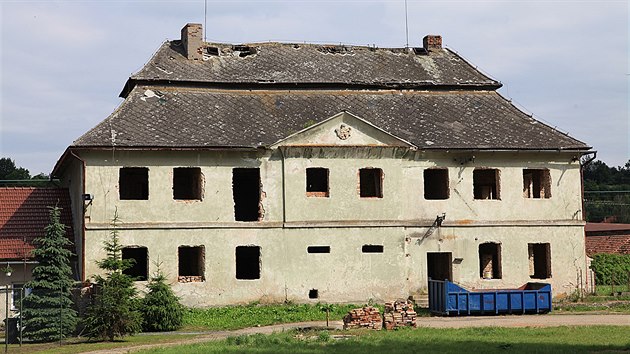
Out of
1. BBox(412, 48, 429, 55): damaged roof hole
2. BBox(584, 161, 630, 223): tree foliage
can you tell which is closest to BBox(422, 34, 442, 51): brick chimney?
BBox(412, 48, 429, 55): damaged roof hole

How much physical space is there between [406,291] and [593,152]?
9691 millimetres

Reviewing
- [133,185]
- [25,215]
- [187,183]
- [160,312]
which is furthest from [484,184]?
[25,215]

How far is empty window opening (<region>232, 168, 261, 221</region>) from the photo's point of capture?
118 ft

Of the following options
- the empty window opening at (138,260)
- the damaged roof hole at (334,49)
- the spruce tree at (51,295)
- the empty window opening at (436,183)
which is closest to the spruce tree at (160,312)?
the spruce tree at (51,295)

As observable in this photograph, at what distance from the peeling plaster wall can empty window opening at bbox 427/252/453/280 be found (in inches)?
12.0

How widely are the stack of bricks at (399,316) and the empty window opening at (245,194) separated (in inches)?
407

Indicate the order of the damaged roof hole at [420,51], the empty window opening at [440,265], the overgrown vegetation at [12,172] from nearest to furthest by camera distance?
the empty window opening at [440,265] < the damaged roof hole at [420,51] < the overgrown vegetation at [12,172]

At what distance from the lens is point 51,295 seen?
91.5ft

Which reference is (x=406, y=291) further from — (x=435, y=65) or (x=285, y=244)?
(x=435, y=65)

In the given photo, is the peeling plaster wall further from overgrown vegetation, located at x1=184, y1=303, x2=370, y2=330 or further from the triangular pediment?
overgrown vegetation, located at x1=184, y1=303, x2=370, y2=330

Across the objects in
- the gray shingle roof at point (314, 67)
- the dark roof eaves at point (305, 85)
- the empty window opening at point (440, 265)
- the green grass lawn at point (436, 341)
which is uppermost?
the gray shingle roof at point (314, 67)

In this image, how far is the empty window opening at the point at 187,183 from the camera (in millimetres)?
33812

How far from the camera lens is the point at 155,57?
122 ft

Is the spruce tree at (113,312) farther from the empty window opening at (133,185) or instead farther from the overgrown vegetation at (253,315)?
the empty window opening at (133,185)
